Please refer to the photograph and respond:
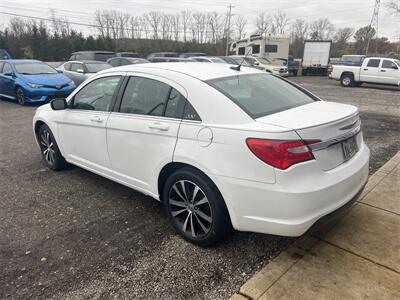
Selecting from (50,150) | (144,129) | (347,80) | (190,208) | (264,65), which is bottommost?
(347,80)

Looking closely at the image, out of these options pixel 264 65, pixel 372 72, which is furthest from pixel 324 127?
pixel 264 65

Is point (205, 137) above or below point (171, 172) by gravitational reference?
above

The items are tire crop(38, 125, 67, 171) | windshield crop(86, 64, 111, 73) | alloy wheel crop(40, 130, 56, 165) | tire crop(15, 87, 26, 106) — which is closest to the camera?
tire crop(38, 125, 67, 171)

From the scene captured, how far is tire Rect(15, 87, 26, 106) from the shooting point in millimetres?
10883

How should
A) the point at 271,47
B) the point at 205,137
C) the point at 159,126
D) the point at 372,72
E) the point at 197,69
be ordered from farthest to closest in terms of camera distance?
the point at 271,47, the point at 372,72, the point at 197,69, the point at 159,126, the point at 205,137

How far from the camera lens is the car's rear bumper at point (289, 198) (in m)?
2.30

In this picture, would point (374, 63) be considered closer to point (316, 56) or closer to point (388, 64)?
point (388, 64)

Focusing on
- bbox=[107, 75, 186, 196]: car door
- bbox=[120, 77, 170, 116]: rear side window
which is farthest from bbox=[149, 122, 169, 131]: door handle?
bbox=[120, 77, 170, 116]: rear side window

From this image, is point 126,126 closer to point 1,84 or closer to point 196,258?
point 196,258

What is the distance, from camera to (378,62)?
57.1ft

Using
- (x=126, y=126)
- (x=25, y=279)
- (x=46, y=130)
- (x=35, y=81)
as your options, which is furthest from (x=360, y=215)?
(x=35, y=81)

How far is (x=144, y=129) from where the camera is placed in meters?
3.13

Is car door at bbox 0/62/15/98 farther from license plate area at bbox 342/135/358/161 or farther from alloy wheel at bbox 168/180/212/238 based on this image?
license plate area at bbox 342/135/358/161

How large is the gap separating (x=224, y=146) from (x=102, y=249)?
5.01 ft
